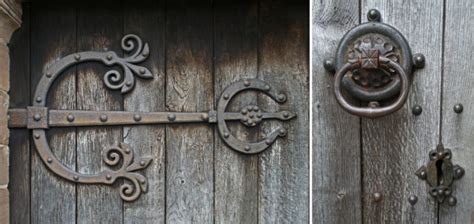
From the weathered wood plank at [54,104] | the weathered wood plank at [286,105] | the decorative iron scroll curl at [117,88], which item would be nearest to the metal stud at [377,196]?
the weathered wood plank at [286,105]

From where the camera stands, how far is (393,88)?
1148 millimetres

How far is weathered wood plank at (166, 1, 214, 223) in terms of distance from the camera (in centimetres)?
156

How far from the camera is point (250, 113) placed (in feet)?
5.05

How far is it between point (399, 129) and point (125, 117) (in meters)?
0.65

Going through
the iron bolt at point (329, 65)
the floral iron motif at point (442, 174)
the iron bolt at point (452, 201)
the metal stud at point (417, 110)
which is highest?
the iron bolt at point (329, 65)

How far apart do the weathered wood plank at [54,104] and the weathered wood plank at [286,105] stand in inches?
17.3

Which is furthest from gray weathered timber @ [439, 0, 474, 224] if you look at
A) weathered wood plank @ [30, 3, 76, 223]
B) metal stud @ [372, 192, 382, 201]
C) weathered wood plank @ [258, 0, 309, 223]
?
weathered wood plank @ [30, 3, 76, 223]

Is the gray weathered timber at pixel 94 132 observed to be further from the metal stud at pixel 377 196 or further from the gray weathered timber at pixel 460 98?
the gray weathered timber at pixel 460 98

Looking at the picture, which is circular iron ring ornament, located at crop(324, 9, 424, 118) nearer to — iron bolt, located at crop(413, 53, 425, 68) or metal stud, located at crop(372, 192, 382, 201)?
iron bolt, located at crop(413, 53, 425, 68)

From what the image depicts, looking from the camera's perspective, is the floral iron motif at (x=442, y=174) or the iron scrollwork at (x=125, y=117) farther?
the iron scrollwork at (x=125, y=117)

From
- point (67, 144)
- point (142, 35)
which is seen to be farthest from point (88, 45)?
point (67, 144)

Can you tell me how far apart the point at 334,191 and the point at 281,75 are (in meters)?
0.42

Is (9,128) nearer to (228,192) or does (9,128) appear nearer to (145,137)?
(145,137)

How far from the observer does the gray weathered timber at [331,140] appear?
3.94 feet
